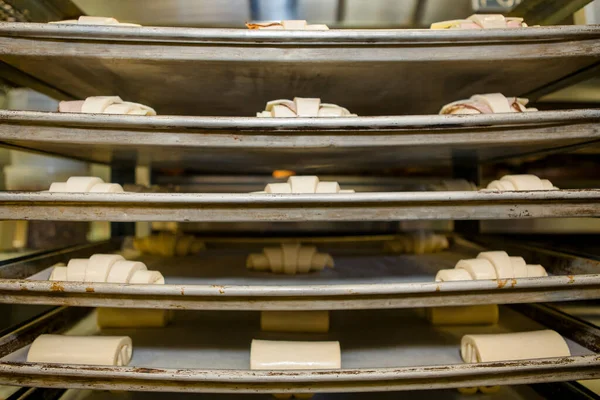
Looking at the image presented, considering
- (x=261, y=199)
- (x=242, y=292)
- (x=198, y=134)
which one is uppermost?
(x=198, y=134)

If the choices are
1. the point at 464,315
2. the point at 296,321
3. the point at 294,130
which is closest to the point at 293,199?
the point at 294,130

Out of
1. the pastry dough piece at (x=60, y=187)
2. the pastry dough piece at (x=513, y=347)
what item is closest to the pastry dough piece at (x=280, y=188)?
the pastry dough piece at (x=60, y=187)

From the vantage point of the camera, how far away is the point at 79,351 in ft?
3.01

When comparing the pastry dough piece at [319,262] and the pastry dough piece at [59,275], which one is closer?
the pastry dough piece at [59,275]

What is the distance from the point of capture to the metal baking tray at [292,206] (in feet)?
2.69

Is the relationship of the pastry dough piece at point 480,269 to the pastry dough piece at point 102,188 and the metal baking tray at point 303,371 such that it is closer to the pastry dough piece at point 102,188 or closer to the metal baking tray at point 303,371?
the metal baking tray at point 303,371

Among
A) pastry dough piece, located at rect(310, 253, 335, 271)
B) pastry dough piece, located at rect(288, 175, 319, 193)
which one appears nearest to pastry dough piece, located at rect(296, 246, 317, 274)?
pastry dough piece, located at rect(310, 253, 335, 271)

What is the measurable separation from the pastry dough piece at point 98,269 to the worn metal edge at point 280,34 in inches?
24.1

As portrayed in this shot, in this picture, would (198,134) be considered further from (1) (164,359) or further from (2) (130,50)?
(1) (164,359)

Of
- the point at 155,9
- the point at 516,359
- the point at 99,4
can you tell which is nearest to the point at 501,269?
the point at 516,359

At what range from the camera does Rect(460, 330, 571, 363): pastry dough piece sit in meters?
0.92

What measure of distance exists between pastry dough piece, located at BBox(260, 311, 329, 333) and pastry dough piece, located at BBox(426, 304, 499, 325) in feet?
1.33

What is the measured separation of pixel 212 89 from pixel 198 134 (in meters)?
0.39

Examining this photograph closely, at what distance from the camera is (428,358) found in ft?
3.18
